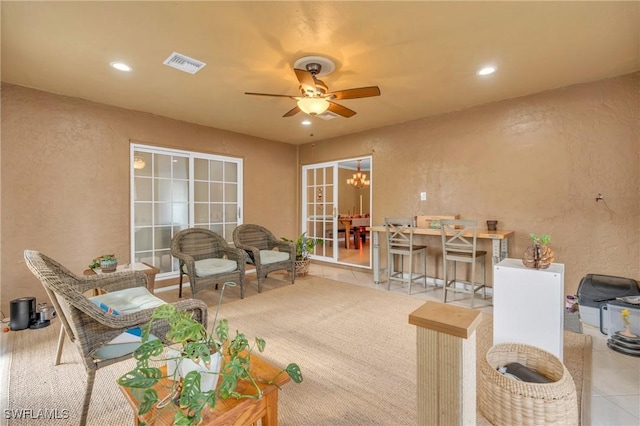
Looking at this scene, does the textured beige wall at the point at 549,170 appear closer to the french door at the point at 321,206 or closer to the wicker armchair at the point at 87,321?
the french door at the point at 321,206

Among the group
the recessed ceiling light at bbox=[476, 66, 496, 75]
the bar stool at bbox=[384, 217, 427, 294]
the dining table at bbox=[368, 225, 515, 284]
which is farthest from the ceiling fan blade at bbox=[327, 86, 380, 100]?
the dining table at bbox=[368, 225, 515, 284]

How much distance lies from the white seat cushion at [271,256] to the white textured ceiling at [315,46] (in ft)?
7.08

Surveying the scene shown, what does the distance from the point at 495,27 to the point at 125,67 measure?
10.7ft

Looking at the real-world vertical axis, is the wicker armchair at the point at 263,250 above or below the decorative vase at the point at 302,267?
above

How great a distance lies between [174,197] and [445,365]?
454 centimetres

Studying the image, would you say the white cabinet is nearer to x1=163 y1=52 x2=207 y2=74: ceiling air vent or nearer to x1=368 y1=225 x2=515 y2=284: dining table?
x1=368 y1=225 x2=515 y2=284: dining table

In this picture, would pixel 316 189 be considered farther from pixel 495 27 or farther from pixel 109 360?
pixel 109 360

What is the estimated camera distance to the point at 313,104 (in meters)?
2.64

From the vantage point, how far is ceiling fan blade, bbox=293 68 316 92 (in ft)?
7.46

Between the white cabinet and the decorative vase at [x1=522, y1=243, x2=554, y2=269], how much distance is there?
0.04 metres

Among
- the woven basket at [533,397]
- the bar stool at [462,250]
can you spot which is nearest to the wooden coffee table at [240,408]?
the woven basket at [533,397]

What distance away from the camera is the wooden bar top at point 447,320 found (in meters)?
0.81

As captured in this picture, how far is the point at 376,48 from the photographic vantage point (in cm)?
243

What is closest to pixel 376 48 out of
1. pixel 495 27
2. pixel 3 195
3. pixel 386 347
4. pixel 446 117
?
pixel 495 27
